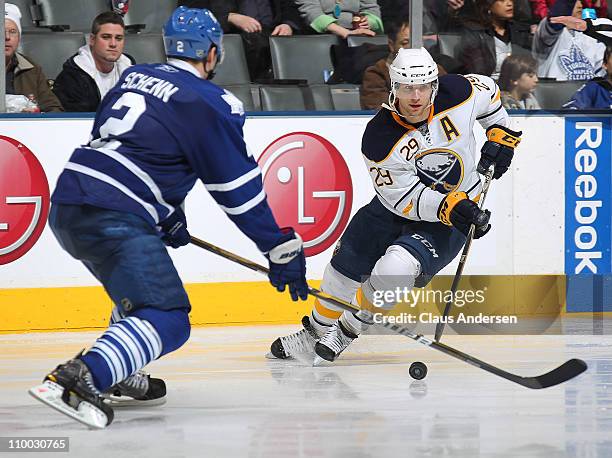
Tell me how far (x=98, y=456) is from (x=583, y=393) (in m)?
1.62

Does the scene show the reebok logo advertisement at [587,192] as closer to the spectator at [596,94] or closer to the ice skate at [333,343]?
the spectator at [596,94]

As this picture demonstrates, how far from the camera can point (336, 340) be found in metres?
4.35

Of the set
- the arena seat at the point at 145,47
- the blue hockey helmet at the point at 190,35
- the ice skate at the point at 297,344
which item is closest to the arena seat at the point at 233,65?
the arena seat at the point at 145,47

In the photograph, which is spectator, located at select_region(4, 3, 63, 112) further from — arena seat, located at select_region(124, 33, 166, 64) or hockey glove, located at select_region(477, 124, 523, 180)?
hockey glove, located at select_region(477, 124, 523, 180)

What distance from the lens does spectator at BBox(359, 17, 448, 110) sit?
5461 millimetres

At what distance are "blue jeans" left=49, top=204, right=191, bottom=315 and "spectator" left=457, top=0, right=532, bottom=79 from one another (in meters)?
2.79

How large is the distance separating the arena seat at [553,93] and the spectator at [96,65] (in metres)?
1.91

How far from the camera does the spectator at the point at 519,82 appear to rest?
18.2ft

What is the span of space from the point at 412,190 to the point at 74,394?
1.60m

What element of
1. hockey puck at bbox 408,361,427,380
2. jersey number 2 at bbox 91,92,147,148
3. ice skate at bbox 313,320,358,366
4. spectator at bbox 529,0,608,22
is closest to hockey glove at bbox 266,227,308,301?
jersey number 2 at bbox 91,92,147,148

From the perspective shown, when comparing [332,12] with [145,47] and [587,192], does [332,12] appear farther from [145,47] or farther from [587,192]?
[587,192]

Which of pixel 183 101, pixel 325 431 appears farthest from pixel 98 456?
pixel 183 101

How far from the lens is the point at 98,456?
2898mm

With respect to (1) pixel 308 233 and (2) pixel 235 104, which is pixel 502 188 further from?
(2) pixel 235 104
